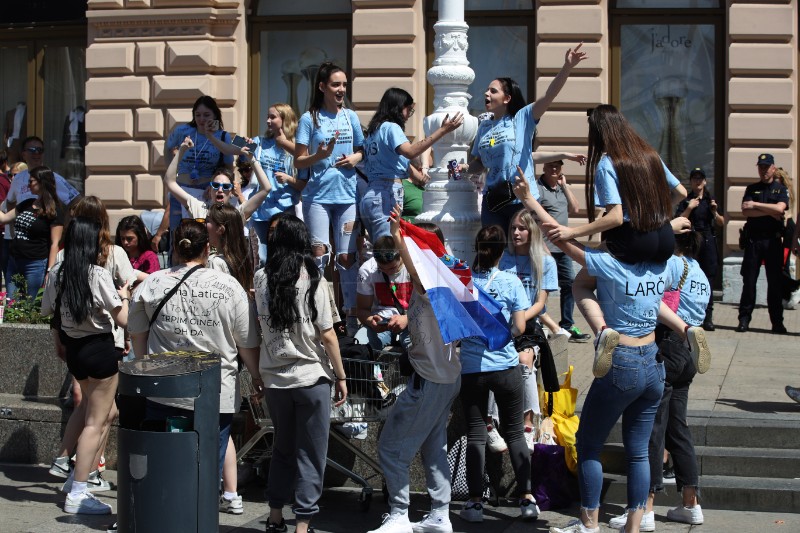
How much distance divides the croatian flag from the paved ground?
→ 1246mm

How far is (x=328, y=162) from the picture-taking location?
1038 cm

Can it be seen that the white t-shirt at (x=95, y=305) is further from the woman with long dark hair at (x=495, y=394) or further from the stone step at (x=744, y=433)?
the stone step at (x=744, y=433)

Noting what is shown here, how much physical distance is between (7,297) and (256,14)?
767 cm

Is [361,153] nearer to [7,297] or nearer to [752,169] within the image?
[7,297]

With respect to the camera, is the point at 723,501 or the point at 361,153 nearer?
the point at 723,501

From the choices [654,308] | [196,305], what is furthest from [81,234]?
[654,308]

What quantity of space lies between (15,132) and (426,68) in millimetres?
6595

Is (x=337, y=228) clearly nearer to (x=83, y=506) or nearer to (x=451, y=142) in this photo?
(x=451, y=142)

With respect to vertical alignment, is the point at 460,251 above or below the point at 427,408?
above

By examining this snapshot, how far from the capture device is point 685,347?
805 cm

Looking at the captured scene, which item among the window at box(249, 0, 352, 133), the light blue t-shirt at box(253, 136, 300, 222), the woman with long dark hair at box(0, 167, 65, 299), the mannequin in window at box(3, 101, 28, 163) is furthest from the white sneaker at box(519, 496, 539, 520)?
the mannequin in window at box(3, 101, 28, 163)

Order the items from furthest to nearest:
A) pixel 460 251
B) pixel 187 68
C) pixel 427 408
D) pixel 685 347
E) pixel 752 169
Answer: pixel 187 68
pixel 752 169
pixel 460 251
pixel 685 347
pixel 427 408

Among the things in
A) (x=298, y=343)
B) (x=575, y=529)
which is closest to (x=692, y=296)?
(x=575, y=529)

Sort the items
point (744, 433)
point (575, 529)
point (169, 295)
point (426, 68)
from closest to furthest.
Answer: point (575, 529), point (169, 295), point (744, 433), point (426, 68)
